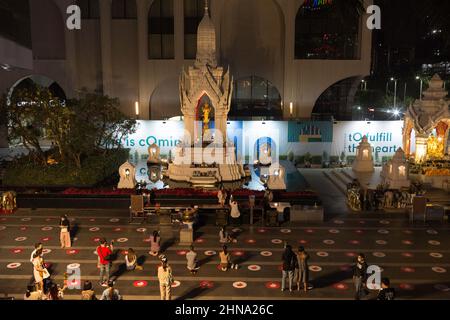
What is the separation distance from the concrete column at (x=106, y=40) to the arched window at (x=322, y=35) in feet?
52.4

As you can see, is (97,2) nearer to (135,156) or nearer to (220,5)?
(220,5)

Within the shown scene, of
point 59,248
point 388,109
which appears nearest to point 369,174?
point 59,248

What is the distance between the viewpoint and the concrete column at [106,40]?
3994 centimetres

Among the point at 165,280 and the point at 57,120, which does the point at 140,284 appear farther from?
the point at 57,120

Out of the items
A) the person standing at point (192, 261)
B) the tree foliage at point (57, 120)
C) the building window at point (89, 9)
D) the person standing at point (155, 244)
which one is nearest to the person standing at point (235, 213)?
the person standing at point (155, 244)

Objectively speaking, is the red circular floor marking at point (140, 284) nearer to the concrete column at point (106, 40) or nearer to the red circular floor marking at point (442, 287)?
the red circular floor marking at point (442, 287)

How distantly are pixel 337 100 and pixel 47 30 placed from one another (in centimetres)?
2816

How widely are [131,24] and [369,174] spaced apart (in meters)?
23.7

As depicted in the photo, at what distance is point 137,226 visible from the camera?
21.7 meters

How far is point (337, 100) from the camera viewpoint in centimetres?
4881

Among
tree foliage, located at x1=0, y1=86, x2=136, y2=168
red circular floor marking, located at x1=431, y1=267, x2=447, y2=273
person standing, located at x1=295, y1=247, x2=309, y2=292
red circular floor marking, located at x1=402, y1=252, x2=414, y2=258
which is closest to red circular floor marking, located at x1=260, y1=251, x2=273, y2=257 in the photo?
person standing, located at x1=295, y1=247, x2=309, y2=292

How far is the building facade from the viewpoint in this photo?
132 ft

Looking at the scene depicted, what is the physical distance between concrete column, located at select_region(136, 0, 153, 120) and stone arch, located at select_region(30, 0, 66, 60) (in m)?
7.57

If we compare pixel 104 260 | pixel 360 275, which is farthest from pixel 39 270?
pixel 360 275
